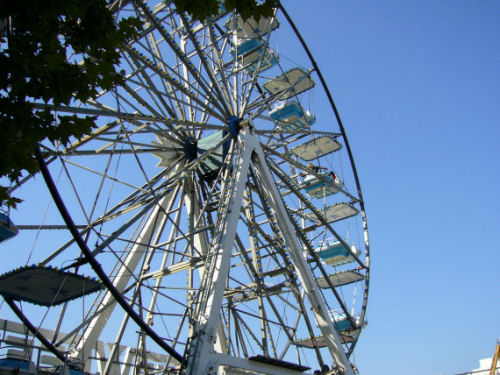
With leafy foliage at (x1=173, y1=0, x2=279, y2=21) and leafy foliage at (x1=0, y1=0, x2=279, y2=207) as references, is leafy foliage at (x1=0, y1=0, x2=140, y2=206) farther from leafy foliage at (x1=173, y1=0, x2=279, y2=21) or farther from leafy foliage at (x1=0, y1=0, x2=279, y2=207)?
leafy foliage at (x1=173, y1=0, x2=279, y2=21)

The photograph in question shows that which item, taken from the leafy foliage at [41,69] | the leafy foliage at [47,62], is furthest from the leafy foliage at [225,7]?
the leafy foliage at [41,69]

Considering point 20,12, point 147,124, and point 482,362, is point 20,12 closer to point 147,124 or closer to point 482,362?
point 147,124

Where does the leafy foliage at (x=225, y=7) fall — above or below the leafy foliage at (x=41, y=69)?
above

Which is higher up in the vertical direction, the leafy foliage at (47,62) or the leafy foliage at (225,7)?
the leafy foliage at (225,7)

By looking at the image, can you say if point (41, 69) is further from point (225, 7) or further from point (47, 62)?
A: point (225, 7)

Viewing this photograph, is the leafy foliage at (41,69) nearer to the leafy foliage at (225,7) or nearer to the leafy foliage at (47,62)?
the leafy foliage at (47,62)

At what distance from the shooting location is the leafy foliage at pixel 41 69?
11.6 ft

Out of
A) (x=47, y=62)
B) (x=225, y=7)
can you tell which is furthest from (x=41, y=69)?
(x=225, y=7)

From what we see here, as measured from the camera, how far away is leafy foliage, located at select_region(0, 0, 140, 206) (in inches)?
140

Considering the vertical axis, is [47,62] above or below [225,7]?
below

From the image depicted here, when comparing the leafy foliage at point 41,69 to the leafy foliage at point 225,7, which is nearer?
the leafy foliage at point 41,69

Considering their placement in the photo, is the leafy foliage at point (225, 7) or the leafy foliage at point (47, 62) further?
the leafy foliage at point (225, 7)

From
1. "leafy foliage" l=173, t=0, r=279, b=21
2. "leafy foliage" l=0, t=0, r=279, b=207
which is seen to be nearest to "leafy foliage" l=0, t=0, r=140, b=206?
"leafy foliage" l=0, t=0, r=279, b=207

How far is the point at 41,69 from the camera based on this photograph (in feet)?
11.9
